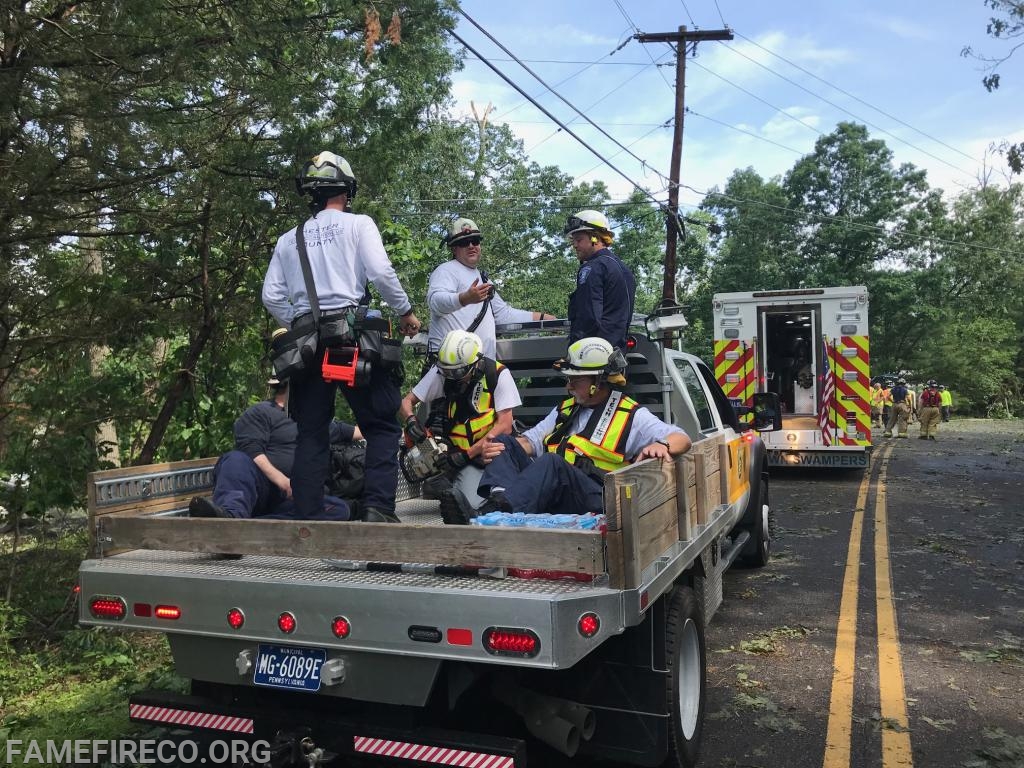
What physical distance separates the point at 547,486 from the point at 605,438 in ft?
1.80

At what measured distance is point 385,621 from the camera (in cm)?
293

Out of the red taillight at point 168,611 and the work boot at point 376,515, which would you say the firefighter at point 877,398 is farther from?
the red taillight at point 168,611

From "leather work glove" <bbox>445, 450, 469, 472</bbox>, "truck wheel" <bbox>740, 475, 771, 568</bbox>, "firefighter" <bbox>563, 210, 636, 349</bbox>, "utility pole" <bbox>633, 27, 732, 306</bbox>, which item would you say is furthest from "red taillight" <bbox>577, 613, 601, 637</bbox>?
"utility pole" <bbox>633, 27, 732, 306</bbox>

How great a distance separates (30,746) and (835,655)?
183 inches

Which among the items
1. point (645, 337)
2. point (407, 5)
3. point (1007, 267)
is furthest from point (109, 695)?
point (1007, 267)

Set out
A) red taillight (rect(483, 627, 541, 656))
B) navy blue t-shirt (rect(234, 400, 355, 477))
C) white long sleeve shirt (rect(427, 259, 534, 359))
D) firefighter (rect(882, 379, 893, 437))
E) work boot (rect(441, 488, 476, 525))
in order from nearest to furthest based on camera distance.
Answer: red taillight (rect(483, 627, 541, 656)) → work boot (rect(441, 488, 476, 525)) → navy blue t-shirt (rect(234, 400, 355, 477)) → white long sleeve shirt (rect(427, 259, 534, 359)) → firefighter (rect(882, 379, 893, 437))

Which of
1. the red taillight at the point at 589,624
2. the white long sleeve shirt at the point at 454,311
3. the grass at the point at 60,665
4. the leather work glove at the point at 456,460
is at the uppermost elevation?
the white long sleeve shirt at the point at 454,311

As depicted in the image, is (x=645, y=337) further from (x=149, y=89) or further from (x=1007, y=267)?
(x=1007, y=267)

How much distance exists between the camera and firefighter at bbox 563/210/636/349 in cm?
543

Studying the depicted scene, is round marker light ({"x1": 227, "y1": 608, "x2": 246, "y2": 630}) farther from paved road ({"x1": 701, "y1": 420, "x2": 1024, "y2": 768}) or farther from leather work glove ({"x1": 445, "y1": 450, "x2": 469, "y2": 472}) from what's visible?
paved road ({"x1": 701, "y1": 420, "x2": 1024, "y2": 768})

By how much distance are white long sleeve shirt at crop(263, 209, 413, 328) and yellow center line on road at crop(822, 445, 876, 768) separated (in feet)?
9.82

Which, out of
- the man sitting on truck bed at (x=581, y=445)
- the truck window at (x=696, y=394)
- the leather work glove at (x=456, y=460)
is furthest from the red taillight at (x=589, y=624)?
the truck window at (x=696, y=394)

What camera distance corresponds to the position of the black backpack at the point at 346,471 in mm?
5242

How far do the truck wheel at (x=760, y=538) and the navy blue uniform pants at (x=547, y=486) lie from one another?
349 cm
